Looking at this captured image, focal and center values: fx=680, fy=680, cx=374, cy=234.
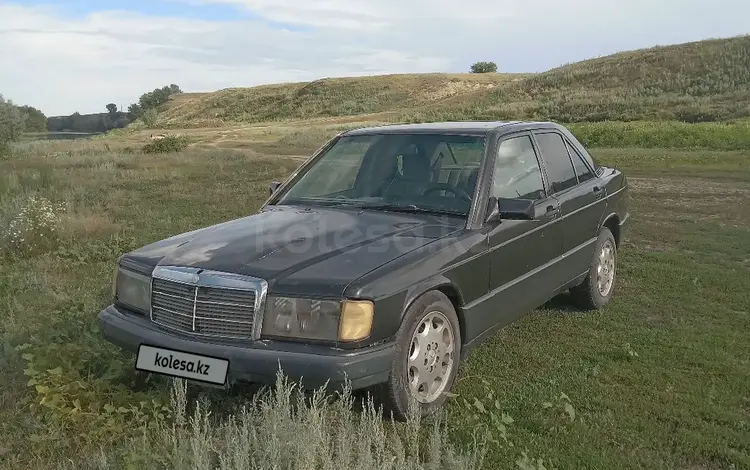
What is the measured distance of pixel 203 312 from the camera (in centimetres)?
332

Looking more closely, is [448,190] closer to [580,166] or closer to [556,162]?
[556,162]

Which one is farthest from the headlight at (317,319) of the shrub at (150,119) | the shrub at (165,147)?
the shrub at (150,119)

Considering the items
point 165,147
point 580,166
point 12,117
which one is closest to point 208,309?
point 580,166

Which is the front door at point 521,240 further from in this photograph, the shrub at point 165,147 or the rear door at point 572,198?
the shrub at point 165,147

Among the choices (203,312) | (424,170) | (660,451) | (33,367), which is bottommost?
(660,451)

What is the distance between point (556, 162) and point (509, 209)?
1376 millimetres

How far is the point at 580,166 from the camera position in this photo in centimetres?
566

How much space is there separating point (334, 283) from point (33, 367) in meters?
1.87

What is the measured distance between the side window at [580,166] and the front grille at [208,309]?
3.28 metres

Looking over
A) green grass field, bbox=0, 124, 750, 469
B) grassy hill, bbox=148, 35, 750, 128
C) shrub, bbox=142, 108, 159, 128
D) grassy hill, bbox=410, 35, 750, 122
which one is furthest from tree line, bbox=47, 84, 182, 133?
green grass field, bbox=0, 124, 750, 469

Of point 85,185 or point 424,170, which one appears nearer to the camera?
point 424,170

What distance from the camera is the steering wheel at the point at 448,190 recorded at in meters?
4.18

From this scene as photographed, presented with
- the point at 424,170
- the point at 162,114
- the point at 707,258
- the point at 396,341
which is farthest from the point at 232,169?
the point at 162,114

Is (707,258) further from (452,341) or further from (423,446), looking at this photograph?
(423,446)
